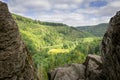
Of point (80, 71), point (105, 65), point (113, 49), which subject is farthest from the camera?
point (80, 71)

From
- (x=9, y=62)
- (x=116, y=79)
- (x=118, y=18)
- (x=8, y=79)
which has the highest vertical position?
(x=118, y=18)

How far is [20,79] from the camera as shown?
2034 centimetres

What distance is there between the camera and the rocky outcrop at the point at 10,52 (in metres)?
19.1

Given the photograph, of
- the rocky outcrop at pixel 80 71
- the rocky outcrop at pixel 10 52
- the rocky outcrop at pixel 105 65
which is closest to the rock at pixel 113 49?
the rocky outcrop at pixel 105 65

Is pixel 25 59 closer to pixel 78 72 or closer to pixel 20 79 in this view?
pixel 20 79

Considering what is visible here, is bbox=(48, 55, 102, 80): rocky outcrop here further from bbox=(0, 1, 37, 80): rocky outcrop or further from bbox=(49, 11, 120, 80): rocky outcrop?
bbox=(0, 1, 37, 80): rocky outcrop

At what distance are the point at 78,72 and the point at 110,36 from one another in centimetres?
1783

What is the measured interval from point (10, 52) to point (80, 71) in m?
25.4

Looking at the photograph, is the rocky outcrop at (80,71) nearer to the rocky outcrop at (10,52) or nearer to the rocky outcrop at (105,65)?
the rocky outcrop at (105,65)

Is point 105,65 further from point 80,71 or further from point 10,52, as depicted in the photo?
point 10,52

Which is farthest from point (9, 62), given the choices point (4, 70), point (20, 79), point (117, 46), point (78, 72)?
point (78, 72)

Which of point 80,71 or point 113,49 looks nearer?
point 113,49

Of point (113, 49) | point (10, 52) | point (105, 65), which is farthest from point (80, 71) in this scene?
point (10, 52)

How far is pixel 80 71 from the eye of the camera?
43188 mm
